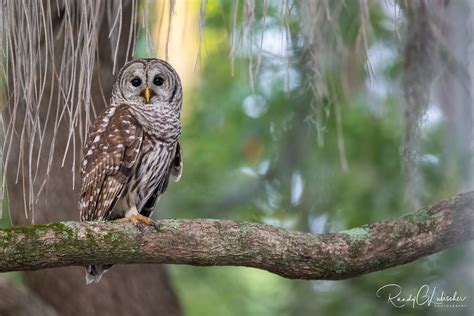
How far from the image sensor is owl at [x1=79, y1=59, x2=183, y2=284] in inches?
146

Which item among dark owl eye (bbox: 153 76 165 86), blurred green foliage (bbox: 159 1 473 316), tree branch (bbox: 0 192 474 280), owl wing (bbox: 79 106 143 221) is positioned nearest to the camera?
tree branch (bbox: 0 192 474 280)

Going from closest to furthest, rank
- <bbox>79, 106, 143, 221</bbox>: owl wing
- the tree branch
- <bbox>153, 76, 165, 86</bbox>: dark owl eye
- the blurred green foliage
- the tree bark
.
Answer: the tree branch < <bbox>79, 106, 143, 221</bbox>: owl wing < <bbox>153, 76, 165, 86</bbox>: dark owl eye < the tree bark < the blurred green foliage

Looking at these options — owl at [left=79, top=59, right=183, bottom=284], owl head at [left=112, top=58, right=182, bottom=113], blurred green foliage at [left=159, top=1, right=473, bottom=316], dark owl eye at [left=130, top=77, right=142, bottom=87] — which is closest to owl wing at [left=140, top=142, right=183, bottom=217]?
owl at [left=79, top=59, right=183, bottom=284]

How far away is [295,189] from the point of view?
5559 millimetres

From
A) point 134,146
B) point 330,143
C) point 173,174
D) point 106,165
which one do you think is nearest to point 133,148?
point 134,146

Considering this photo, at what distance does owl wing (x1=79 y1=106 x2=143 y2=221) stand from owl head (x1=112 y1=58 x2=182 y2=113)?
255 mm

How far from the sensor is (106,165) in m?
3.70

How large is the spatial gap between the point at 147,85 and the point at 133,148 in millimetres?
400

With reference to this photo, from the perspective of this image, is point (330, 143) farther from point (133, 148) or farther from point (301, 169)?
point (133, 148)

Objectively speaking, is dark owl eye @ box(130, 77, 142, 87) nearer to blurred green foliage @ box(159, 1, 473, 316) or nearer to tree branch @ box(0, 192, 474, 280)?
blurred green foliage @ box(159, 1, 473, 316)

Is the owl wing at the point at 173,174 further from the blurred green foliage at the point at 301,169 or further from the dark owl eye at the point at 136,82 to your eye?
the blurred green foliage at the point at 301,169

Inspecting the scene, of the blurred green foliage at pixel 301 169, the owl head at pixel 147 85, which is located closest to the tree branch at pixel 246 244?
the owl head at pixel 147 85

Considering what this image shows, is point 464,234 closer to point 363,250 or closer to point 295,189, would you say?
point 363,250

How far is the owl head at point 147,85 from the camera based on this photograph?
3.94 metres
